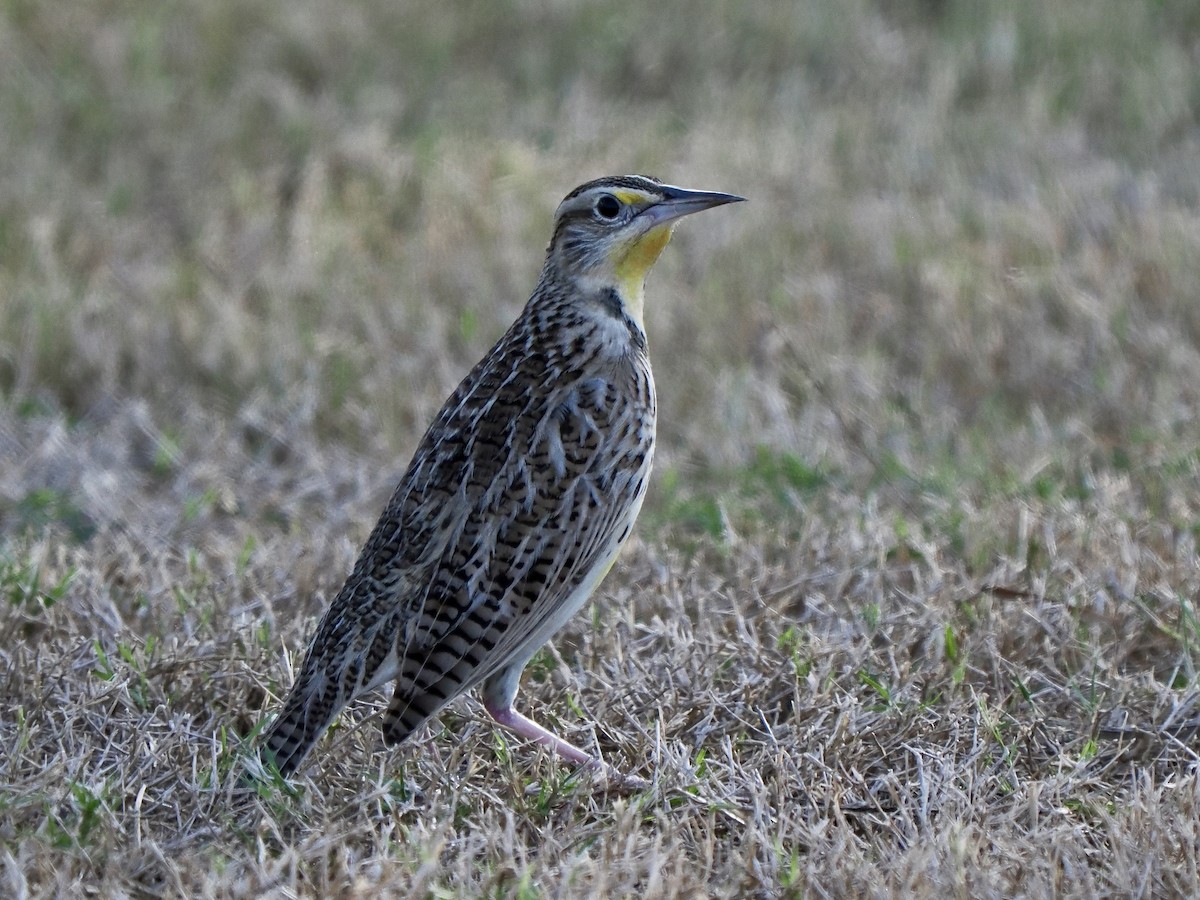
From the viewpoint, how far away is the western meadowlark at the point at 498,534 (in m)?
3.89

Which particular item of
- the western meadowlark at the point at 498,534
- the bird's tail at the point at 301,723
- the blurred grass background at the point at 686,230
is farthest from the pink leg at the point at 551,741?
the blurred grass background at the point at 686,230

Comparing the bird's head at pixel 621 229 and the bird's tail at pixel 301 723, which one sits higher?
the bird's head at pixel 621 229

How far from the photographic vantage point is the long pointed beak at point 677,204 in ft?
14.6

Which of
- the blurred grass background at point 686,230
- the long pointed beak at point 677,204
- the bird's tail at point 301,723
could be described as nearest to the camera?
the bird's tail at point 301,723

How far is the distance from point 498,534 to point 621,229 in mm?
907

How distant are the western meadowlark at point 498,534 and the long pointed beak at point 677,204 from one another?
0.16 ft

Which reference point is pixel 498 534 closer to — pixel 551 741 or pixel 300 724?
pixel 551 741

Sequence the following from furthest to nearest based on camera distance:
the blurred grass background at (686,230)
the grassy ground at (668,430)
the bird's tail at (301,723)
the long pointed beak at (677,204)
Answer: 1. the blurred grass background at (686,230)
2. the long pointed beak at (677,204)
3. the bird's tail at (301,723)
4. the grassy ground at (668,430)

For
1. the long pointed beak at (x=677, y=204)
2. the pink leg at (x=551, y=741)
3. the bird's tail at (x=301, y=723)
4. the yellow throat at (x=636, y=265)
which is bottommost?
the pink leg at (x=551, y=741)

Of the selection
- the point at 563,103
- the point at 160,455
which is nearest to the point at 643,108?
the point at 563,103

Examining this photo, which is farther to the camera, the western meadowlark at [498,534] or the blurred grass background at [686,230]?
the blurred grass background at [686,230]

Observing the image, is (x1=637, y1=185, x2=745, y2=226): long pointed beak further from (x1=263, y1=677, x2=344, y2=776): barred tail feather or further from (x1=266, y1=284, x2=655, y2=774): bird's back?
(x1=263, y1=677, x2=344, y2=776): barred tail feather

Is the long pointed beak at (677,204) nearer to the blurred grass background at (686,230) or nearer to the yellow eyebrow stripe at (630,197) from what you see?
the yellow eyebrow stripe at (630,197)

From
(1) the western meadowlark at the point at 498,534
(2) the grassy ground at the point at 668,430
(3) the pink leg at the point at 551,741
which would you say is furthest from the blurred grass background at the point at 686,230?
(3) the pink leg at the point at 551,741
